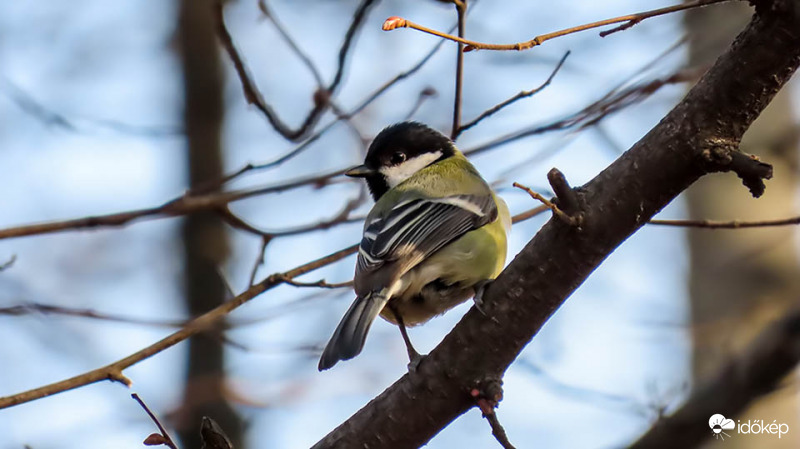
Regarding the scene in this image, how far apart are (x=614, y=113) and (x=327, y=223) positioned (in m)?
1.10

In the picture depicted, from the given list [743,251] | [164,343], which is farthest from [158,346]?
[743,251]

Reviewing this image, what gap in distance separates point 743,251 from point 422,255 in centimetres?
361

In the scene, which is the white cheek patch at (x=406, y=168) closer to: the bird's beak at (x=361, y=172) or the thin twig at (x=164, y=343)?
the bird's beak at (x=361, y=172)

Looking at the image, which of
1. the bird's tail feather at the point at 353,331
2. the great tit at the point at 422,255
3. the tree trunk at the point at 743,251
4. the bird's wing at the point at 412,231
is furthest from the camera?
the tree trunk at the point at 743,251

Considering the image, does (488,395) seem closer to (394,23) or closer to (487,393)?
(487,393)

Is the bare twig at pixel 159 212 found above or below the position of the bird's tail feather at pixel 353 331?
above

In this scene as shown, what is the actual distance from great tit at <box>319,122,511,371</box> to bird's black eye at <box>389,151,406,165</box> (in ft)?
1.45

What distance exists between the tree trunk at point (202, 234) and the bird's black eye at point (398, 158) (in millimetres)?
1013

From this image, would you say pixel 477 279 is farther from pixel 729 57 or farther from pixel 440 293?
pixel 729 57

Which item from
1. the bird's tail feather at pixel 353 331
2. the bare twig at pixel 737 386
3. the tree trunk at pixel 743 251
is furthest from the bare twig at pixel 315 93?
the tree trunk at pixel 743 251

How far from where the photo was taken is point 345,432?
231cm

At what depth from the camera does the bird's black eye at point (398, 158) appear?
408 cm

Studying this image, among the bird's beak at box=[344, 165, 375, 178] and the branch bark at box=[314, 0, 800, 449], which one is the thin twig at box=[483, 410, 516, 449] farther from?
the bird's beak at box=[344, 165, 375, 178]

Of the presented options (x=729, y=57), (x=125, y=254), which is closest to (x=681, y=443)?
(x=729, y=57)
